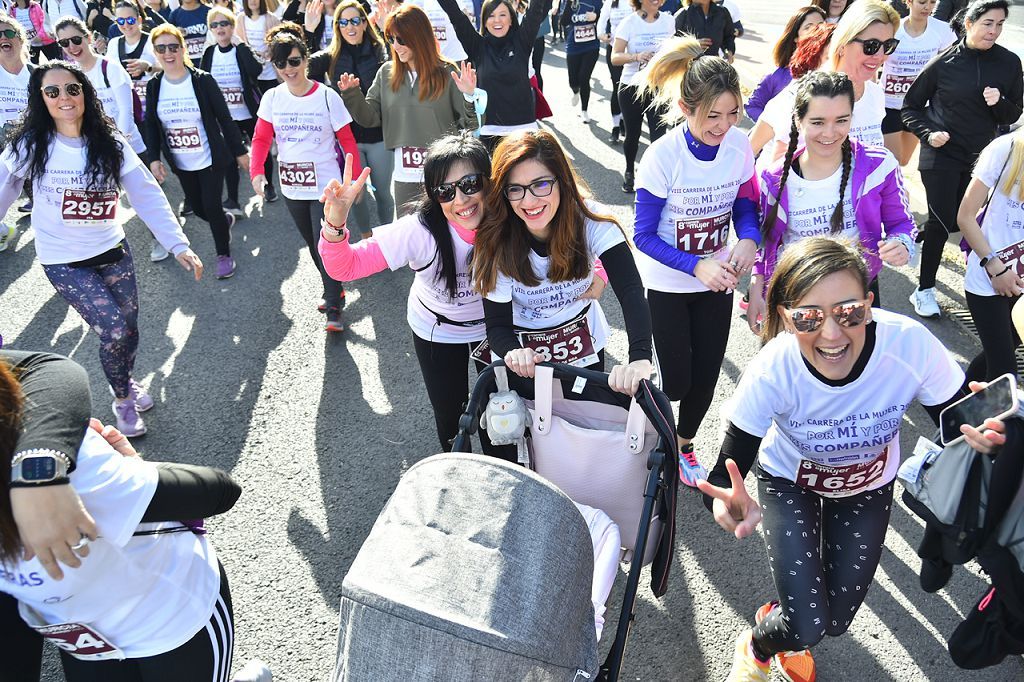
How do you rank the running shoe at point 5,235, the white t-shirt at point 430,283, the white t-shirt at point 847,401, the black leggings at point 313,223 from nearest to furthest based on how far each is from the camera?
1. the white t-shirt at point 847,401
2. the white t-shirt at point 430,283
3. the black leggings at point 313,223
4. the running shoe at point 5,235

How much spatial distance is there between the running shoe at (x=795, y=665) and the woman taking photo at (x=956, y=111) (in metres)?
3.27

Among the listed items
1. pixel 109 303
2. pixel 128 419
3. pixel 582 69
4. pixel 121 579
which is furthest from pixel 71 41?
pixel 121 579

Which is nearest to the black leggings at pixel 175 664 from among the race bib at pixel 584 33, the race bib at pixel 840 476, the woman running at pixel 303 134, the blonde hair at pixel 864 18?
the race bib at pixel 840 476

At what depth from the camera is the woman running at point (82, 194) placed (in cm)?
420

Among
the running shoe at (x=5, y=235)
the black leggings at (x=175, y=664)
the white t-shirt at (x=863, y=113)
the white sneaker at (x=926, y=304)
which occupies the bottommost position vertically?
the white sneaker at (x=926, y=304)

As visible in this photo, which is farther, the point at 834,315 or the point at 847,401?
the point at 847,401

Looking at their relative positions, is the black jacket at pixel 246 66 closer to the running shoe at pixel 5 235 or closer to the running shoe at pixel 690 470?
the running shoe at pixel 5 235

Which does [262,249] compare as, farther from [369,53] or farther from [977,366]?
[977,366]

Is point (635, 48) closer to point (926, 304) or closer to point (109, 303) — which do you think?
point (926, 304)

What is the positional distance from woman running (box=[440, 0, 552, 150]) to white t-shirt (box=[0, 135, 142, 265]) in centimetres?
313

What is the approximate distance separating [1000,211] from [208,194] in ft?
18.9

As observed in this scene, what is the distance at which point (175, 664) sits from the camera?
2291 millimetres

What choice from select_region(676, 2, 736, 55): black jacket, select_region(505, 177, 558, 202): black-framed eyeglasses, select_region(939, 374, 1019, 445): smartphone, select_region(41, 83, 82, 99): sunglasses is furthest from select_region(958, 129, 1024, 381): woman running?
select_region(41, 83, 82, 99): sunglasses

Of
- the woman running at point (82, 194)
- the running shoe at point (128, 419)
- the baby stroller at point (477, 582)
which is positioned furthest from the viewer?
the running shoe at point (128, 419)
